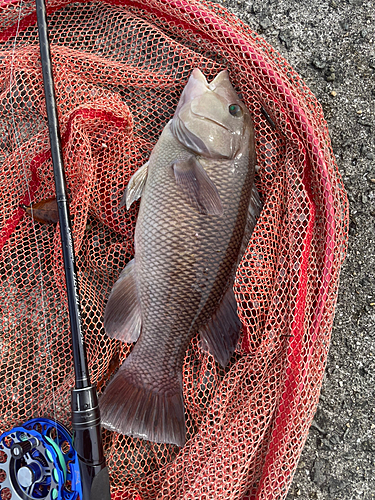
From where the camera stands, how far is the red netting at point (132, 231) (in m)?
1.69

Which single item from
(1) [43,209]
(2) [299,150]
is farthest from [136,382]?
(2) [299,150]

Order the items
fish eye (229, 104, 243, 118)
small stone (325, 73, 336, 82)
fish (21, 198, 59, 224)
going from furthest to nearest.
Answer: small stone (325, 73, 336, 82), fish (21, 198, 59, 224), fish eye (229, 104, 243, 118)

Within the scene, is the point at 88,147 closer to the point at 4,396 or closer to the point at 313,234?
the point at 313,234

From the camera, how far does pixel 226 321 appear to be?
5.58 ft

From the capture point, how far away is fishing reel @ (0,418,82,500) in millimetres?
1616

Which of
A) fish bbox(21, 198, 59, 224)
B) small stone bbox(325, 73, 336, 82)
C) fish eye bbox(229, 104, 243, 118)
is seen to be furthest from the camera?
small stone bbox(325, 73, 336, 82)

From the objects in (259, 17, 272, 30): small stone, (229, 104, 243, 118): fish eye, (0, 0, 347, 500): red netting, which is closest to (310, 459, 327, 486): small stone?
(0, 0, 347, 500): red netting

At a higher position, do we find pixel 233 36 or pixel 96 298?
pixel 233 36

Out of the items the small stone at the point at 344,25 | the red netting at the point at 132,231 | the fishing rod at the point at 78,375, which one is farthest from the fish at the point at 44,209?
the small stone at the point at 344,25

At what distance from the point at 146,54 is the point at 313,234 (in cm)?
125

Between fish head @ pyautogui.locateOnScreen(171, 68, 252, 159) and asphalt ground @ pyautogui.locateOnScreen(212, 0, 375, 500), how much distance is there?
2.20 feet

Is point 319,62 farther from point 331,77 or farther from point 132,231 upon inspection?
point 132,231

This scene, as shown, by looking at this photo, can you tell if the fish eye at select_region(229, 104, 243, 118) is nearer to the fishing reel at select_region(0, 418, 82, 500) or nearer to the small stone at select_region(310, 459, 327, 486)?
the fishing reel at select_region(0, 418, 82, 500)

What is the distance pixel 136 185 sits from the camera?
1.77 metres
